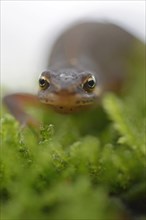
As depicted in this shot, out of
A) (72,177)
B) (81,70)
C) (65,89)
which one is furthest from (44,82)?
(72,177)

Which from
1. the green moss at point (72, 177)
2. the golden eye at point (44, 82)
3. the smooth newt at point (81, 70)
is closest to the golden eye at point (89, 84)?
the smooth newt at point (81, 70)

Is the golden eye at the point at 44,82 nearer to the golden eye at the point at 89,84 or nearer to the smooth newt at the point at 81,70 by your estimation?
the smooth newt at the point at 81,70

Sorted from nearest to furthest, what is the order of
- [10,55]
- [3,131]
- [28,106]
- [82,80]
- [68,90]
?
[3,131]
[68,90]
[82,80]
[28,106]
[10,55]

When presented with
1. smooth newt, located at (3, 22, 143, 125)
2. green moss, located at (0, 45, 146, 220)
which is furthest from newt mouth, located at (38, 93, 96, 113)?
green moss, located at (0, 45, 146, 220)

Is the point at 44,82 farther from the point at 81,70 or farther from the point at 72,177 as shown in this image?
the point at 72,177

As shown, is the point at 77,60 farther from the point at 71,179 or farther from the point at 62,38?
the point at 71,179

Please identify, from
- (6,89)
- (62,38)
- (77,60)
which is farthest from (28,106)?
(62,38)

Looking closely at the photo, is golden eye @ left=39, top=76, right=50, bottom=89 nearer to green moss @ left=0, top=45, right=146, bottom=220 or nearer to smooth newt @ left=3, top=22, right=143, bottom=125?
smooth newt @ left=3, top=22, right=143, bottom=125

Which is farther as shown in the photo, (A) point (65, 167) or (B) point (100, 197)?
(A) point (65, 167)
